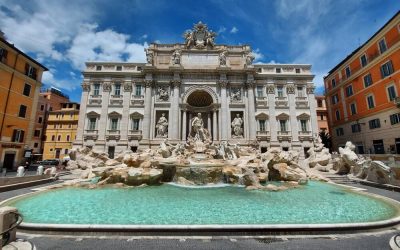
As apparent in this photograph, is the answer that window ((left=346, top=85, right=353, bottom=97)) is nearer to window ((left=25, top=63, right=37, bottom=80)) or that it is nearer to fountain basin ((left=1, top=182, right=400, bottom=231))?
fountain basin ((left=1, top=182, right=400, bottom=231))

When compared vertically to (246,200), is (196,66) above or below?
above

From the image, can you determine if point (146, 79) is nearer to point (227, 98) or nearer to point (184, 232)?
point (227, 98)

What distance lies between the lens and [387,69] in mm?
23406

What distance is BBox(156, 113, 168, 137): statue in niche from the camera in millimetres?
27484

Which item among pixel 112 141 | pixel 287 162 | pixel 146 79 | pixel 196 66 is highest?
pixel 196 66

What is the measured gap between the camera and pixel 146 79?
93.6 feet

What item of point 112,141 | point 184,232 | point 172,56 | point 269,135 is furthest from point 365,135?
point 112,141

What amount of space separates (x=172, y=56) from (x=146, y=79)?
5.42 meters

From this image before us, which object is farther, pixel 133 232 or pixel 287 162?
pixel 287 162

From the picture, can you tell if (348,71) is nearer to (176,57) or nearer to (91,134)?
(176,57)

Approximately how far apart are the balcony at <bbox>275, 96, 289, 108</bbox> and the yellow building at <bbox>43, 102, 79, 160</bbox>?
41660mm

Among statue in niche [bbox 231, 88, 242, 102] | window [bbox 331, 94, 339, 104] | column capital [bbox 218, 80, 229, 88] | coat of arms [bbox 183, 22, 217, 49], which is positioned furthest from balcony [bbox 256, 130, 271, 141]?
coat of arms [bbox 183, 22, 217, 49]

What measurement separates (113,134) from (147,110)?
6.06m

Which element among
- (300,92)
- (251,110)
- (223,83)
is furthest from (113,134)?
(300,92)
